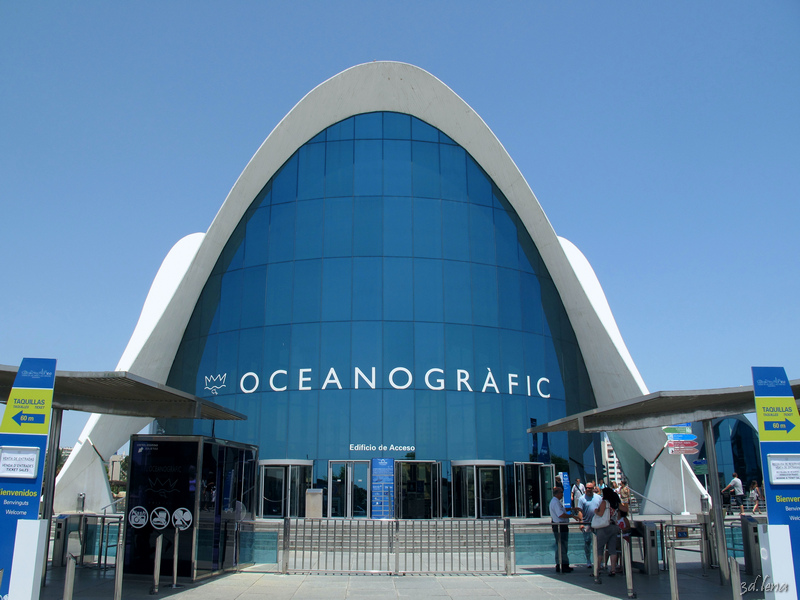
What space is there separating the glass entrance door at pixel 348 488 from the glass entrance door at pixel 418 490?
121 cm

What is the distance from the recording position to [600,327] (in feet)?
92.2

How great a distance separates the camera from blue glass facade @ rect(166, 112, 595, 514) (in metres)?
24.5

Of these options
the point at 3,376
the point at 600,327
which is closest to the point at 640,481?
the point at 600,327

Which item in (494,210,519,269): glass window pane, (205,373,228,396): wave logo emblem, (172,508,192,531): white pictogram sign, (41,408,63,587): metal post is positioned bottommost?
(172,508,192,531): white pictogram sign

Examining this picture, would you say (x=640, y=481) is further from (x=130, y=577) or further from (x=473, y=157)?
(x=130, y=577)

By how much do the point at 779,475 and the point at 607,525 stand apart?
4.00 metres

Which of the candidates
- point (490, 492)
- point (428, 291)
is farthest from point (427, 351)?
point (490, 492)

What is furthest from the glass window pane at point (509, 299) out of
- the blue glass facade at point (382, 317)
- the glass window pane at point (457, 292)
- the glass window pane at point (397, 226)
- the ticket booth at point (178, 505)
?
the ticket booth at point (178, 505)

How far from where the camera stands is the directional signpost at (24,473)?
8.28m

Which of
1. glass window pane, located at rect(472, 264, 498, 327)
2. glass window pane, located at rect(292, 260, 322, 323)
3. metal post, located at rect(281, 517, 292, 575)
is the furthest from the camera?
glass window pane, located at rect(472, 264, 498, 327)

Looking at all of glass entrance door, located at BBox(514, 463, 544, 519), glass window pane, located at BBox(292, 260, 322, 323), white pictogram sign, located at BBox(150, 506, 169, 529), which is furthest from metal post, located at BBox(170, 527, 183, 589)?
glass entrance door, located at BBox(514, 463, 544, 519)

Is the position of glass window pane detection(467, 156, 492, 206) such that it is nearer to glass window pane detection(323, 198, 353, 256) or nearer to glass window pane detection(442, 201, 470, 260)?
glass window pane detection(442, 201, 470, 260)

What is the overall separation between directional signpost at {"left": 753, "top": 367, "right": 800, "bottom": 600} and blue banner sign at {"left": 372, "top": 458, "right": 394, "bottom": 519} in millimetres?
15796

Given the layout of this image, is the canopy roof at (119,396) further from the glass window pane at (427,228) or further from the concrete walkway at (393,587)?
the glass window pane at (427,228)
